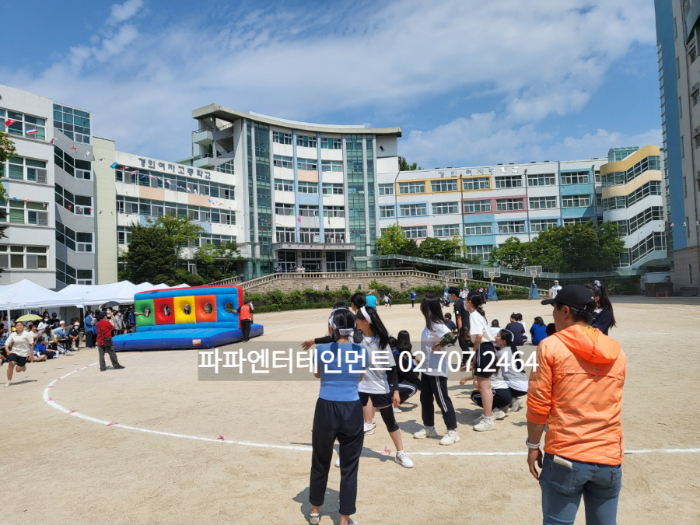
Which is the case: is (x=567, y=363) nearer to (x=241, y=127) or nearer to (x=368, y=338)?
(x=368, y=338)

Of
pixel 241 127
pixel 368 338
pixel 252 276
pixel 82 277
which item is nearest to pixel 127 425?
pixel 368 338

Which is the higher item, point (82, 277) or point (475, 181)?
point (475, 181)

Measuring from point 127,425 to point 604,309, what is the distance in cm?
756

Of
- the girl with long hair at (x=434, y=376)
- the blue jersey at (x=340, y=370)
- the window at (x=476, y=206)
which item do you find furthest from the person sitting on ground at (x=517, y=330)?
the window at (x=476, y=206)

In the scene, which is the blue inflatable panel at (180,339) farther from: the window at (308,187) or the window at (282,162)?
the window at (308,187)

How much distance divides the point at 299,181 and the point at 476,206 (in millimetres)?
22435

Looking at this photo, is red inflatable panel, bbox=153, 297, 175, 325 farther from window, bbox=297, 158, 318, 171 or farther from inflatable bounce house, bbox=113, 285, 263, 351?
window, bbox=297, 158, 318, 171

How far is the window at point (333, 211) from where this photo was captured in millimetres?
63556

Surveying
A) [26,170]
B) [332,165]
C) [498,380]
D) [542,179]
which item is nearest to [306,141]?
[332,165]

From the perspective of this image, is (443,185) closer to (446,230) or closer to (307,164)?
(446,230)

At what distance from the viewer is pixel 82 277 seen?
133 ft

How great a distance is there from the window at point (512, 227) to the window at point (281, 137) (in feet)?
93.2

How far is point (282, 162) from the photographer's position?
6159cm

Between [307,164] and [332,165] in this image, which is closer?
[307,164]
